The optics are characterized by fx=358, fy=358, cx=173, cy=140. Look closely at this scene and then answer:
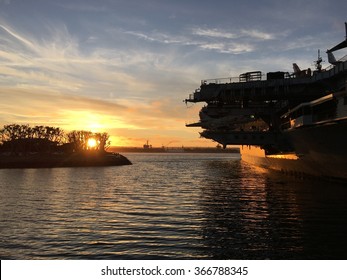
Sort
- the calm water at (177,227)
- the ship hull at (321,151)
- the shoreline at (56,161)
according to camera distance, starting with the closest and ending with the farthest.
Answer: the calm water at (177,227) → the ship hull at (321,151) → the shoreline at (56,161)

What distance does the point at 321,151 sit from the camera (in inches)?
1403

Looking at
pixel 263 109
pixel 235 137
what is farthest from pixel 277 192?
pixel 263 109

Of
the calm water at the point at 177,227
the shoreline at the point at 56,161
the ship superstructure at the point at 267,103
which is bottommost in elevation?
the calm water at the point at 177,227

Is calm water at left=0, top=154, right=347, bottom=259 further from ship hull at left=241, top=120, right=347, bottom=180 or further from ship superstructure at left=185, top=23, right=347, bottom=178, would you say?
ship superstructure at left=185, top=23, right=347, bottom=178

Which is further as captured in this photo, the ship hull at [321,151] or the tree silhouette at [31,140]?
the tree silhouette at [31,140]

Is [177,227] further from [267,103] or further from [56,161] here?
[56,161]

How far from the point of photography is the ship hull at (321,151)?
104 ft

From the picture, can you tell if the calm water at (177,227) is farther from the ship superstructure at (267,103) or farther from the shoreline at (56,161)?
the shoreline at (56,161)

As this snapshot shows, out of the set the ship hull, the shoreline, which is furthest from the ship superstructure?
the shoreline

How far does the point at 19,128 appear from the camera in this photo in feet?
462

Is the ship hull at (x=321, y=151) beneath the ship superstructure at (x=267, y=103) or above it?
beneath

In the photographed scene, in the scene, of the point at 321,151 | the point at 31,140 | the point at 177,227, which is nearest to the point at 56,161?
the point at 31,140

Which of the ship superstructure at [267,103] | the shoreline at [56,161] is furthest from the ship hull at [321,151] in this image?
the shoreline at [56,161]

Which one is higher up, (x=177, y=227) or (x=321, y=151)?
(x=321, y=151)
